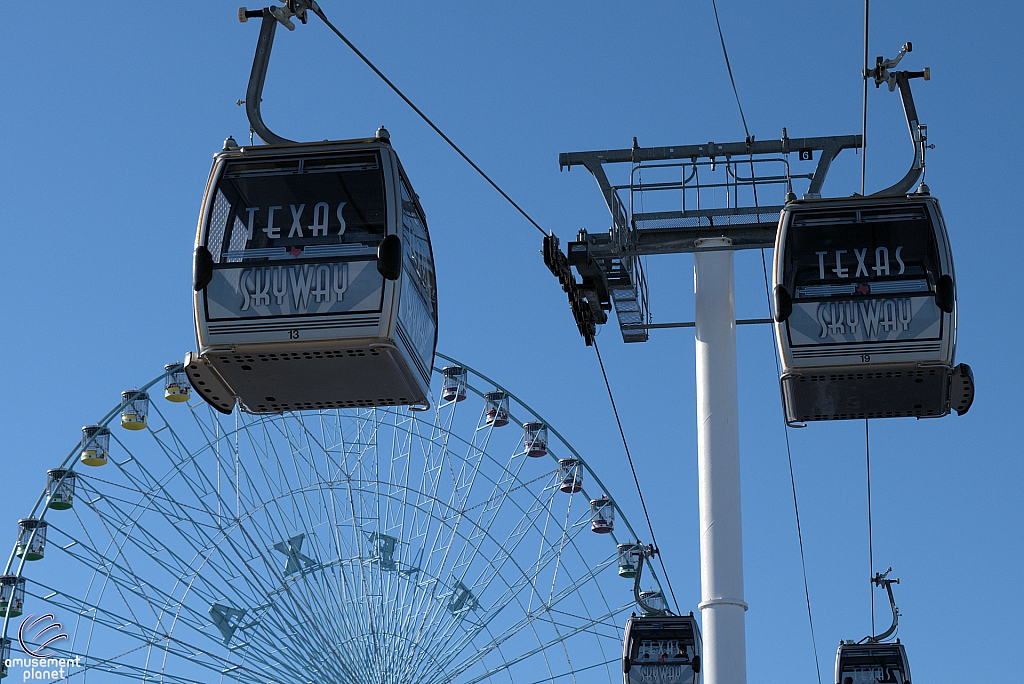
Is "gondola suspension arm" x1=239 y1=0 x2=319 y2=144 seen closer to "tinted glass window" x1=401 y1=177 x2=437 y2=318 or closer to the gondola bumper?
Answer: "tinted glass window" x1=401 y1=177 x2=437 y2=318

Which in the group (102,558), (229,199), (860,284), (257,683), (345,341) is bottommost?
(345,341)

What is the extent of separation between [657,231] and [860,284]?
618 cm

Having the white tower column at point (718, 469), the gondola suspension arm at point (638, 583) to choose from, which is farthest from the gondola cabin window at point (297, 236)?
the gondola suspension arm at point (638, 583)

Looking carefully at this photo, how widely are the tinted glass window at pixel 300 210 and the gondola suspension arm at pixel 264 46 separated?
0.61 m

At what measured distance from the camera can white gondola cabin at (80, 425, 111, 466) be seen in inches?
1174

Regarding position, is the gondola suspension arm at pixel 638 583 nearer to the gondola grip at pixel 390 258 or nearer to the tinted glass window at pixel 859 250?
the tinted glass window at pixel 859 250

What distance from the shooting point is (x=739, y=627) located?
16.0m

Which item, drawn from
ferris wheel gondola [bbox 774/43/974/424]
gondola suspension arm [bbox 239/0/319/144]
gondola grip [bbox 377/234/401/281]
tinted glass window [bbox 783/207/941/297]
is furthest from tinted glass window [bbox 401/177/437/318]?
tinted glass window [bbox 783/207/941/297]

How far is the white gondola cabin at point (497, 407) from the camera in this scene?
3281 centimetres

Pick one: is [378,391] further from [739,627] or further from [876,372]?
[739,627]

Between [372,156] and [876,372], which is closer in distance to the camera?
[372,156]

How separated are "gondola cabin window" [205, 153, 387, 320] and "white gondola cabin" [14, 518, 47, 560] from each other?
70.5 feet

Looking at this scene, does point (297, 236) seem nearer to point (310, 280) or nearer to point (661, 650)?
point (310, 280)

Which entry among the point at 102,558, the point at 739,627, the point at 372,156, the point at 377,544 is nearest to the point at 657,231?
the point at 739,627
